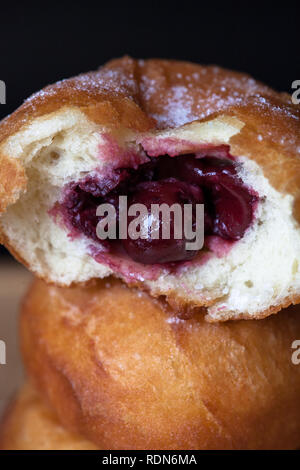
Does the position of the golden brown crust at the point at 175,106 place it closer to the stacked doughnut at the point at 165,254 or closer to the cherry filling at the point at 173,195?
the stacked doughnut at the point at 165,254

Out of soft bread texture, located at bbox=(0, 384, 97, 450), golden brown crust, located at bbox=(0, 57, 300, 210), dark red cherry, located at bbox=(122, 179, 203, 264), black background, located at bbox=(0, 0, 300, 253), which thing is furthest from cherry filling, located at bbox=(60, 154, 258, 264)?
black background, located at bbox=(0, 0, 300, 253)

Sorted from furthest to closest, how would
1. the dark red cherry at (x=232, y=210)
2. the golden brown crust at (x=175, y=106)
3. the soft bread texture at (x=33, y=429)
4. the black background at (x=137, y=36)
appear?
1. the black background at (x=137, y=36)
2. the soft bread texture at (x=33, y=429)
3. the dark red cherry at (x=232, y=210)
4. the golden brown crust at (x=175, y=106)

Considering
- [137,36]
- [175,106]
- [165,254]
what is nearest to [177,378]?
[165,254]

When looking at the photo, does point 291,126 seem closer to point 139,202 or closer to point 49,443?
point 139,202

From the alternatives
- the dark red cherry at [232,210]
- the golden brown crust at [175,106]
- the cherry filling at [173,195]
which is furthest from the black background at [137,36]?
the dark red cherry at [232,210]

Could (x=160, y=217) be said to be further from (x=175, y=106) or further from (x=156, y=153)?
(x=175, y=106)
